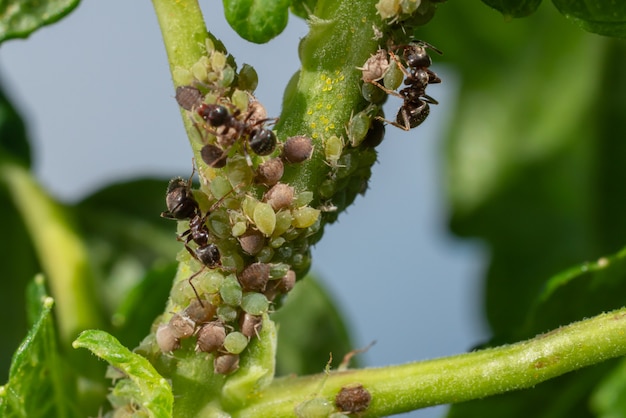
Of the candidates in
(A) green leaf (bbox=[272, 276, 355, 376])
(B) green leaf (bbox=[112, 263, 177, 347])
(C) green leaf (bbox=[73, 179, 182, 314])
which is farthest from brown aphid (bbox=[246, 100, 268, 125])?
→ (C) green leaf (bbox=[73, 179, 182, 314])

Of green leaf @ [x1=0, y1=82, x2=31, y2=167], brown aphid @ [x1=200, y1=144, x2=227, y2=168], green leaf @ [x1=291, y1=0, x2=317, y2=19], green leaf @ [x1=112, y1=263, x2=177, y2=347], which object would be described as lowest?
green leaf @ [x1=112, y1=263, x2=177, y2=347]

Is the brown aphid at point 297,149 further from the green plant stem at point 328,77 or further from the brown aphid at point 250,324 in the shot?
the brown aphid at point 250,324

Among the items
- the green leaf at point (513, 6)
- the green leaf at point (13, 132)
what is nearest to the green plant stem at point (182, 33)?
the green leaf at point (513, 6)

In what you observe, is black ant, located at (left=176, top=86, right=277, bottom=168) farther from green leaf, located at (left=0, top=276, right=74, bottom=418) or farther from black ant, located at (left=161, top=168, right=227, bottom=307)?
green leaf, located at (left=0, top=276, right=74, bottom=418)

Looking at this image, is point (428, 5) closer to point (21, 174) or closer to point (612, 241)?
point (21, 174)

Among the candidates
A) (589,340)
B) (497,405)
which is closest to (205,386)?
(589,340)

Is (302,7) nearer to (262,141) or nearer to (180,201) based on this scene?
(262,141)

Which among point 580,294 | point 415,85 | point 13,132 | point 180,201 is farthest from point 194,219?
point 13,132
